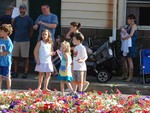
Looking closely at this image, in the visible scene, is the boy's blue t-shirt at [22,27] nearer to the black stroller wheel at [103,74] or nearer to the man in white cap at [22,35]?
the man in white cap at [22,35]

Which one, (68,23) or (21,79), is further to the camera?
(68,23)

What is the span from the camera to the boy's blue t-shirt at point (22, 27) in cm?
1292

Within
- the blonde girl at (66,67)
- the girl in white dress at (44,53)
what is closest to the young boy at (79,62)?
the blonde girl at (66,67)

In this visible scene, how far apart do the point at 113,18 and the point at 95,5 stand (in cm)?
66

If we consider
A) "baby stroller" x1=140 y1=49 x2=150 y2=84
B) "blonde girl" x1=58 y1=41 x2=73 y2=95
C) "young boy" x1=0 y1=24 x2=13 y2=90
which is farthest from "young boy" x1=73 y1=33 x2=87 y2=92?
"baby stroller" x1=140 y1=49 x2=150 y2=84

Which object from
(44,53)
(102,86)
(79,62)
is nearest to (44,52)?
(44,53)

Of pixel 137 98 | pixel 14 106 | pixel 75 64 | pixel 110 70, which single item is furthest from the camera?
pixel 110 70

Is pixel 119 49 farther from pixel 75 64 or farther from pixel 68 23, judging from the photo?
pixel 75 64

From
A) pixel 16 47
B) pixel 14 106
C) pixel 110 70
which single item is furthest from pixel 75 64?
pixel 14 106

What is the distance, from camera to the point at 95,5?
13859 millimetres

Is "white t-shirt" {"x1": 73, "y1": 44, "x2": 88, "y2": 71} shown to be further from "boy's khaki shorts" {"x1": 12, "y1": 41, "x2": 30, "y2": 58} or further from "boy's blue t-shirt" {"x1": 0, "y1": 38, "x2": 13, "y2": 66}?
"boy's khaki shorts" {"x1": 12, "y1": 41, "x2": 30, "y2": 58}

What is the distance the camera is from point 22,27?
42.4ft

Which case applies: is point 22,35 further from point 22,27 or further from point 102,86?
point 102,86

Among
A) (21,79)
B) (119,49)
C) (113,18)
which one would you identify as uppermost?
(113,18)
